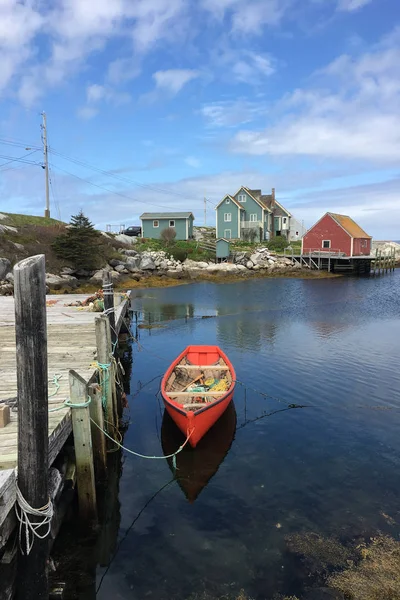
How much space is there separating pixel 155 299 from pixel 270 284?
17.1 m

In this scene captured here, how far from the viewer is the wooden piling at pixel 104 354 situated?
9.69 m

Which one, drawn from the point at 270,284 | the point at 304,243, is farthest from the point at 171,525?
the point at 304,243

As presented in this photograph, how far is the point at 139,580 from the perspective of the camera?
253 inches

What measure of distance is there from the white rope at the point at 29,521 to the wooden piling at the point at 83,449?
2098mm

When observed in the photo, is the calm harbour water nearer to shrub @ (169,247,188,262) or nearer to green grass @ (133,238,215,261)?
shrub @ (169,247,188,262)

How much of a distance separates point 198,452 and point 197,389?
2242 millimetres

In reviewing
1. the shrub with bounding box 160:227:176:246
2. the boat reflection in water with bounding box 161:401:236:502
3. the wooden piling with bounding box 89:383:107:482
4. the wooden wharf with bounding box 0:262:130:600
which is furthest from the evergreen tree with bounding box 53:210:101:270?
the wooden piling with bounding box 89:383:107:482

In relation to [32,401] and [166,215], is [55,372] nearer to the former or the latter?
[32,401]

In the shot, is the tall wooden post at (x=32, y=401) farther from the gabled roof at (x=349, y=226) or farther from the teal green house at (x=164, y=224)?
the teal green house at (x=164, y=224)

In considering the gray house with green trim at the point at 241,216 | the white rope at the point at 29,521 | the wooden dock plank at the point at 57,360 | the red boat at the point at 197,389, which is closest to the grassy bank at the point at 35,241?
the wooden dock plank at the point at 57,360

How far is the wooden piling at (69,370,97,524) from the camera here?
691cm

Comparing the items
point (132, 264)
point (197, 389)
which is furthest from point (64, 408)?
point (132, 264)

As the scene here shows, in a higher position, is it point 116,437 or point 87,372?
point 87,372

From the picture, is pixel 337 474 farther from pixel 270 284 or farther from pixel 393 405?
pixel 270 284
